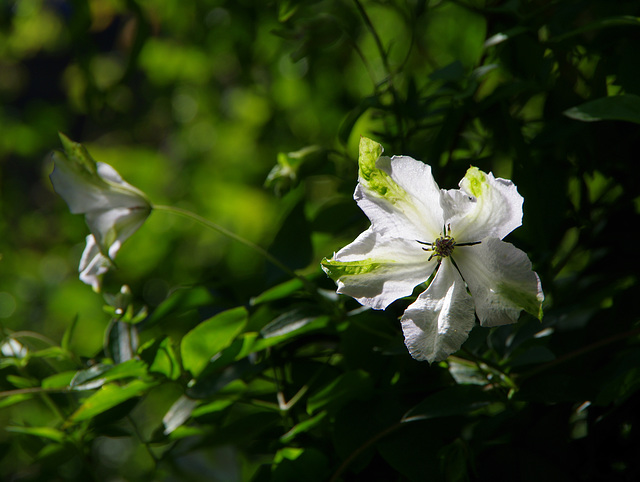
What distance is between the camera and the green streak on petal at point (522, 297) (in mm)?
369

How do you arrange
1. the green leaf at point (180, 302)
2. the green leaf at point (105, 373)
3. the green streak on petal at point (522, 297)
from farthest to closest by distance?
the green leaf at point (180, 302) → the green leaf at point (105, 373) → the green streak on petal at point (522, 297)

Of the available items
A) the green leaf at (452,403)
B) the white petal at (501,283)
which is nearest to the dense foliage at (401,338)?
the green leaf at (452,403)

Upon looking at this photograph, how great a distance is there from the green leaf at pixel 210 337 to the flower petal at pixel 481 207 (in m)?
0.21

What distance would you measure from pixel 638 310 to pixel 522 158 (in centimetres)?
18

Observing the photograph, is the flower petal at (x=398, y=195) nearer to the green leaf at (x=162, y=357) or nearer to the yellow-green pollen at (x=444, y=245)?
the yellow-green pollen at (x=444, y=245)

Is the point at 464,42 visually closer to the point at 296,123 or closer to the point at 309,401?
the point at 296,123

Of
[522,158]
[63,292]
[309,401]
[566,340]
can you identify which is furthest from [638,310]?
[63,292]

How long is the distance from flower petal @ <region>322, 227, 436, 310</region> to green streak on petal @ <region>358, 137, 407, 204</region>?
0.03 m

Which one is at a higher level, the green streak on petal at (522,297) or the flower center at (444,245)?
the flower center at (444,245)

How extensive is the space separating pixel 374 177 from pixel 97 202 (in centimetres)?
28

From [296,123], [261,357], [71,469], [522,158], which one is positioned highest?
[522,158]

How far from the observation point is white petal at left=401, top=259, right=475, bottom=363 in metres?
0.39

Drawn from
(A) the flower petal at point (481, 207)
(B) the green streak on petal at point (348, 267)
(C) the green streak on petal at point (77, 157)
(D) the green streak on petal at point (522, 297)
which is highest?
(C) the green streak on petal at point (77, 157)

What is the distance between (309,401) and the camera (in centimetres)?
52
